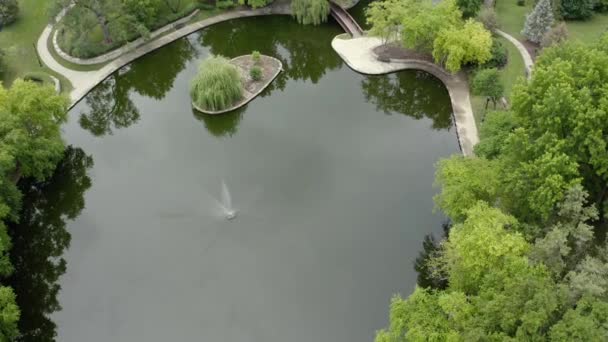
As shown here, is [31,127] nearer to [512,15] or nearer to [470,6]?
[470,6]

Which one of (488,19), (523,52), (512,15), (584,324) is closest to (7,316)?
(584,324)

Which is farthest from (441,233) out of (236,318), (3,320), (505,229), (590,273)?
(3,320)

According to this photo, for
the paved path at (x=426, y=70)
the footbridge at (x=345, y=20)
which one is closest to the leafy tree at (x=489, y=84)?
the paved path at (x=426, y=70)

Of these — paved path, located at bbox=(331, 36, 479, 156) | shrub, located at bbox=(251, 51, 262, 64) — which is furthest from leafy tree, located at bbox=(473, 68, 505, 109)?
shrub, located at bbox=(251, 51, 262, 64)

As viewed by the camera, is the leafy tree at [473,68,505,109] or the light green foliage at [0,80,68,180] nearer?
the light green foliage at [0,80,68,180]

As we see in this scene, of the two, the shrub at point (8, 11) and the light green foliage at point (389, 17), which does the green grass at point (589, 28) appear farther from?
the shrub at point (8, 11)

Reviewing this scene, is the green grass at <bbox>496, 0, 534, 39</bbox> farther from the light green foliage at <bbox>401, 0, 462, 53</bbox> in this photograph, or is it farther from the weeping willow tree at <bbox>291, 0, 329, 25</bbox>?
the weeping willow tree at <bbox>291, 0, 329, 25</bbox>
